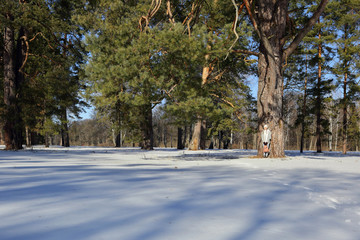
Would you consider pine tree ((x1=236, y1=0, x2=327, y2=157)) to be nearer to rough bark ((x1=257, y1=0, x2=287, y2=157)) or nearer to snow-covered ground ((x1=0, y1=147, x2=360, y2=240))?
rough bark ((x1=257, y1=0, x2=287, y2=157))

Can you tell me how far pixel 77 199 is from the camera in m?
2.31

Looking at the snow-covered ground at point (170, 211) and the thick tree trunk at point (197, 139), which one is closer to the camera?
the snow-covered ground at point (170, 211)

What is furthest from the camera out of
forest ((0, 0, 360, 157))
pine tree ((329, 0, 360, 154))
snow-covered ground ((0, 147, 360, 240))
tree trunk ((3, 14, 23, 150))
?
pine tree ((329, 0, 360, 154))

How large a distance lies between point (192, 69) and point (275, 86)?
3.13m

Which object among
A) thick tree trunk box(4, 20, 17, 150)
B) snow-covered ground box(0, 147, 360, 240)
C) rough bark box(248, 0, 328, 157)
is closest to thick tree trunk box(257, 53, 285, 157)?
rough bark box(248, 0, 328, 157)

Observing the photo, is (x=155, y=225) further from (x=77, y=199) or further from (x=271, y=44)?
(x=271, y=44)

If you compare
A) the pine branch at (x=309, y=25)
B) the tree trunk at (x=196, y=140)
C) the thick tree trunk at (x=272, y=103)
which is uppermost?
the pine branch at (x=309, y=25)

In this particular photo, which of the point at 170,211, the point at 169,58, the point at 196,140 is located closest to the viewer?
the point at 170,211

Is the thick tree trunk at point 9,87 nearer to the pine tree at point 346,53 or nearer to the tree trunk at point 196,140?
the tree trunk at point 196,140

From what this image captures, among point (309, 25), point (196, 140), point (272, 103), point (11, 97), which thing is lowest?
point (196, 140)

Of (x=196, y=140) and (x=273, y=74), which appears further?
(x=196, y=140)

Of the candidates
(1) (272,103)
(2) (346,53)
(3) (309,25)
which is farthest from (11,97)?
(2) (346,53)

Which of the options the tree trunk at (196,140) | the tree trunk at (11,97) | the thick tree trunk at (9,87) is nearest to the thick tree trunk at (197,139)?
the tree trunk at (196,140)

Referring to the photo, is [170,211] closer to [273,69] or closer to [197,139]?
[273,69]
